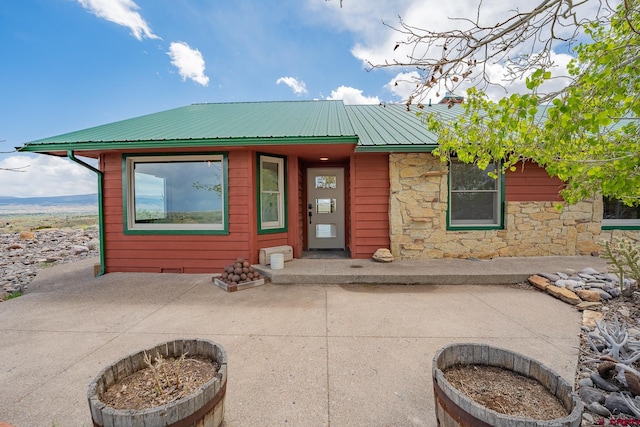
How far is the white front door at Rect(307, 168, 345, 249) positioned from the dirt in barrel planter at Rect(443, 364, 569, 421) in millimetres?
5459

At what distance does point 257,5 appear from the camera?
4.89 metres

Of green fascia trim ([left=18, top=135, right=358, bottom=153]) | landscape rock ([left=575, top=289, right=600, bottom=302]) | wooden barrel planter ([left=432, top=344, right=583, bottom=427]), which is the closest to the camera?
wooden barrel planter ([left=432, top=344, right=583, bottom=427])

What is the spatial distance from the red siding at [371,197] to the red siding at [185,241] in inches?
81.3

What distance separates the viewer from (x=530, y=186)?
221 inches

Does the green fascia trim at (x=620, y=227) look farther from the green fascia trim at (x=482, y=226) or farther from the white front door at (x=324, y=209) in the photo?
the white front door at (x=324, y=209)

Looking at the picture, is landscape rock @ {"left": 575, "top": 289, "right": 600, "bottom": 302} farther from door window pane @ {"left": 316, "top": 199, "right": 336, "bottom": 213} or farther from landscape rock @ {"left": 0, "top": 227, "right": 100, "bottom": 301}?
landscape rock @ {"left": 0, "top": 227, "right": 100, "bottom": 301}

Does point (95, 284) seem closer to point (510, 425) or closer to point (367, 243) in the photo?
point (367, 243)

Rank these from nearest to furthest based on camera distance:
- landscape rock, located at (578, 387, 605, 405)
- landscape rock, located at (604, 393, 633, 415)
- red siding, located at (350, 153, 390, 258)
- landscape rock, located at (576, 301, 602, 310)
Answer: landscape rock, located at (604, 393, 633, 415)
landscape rock, located at (578, 387, 605, 405)
landscape rock, located at (576, 301, 602, 310)
red siding, located at (350, 153, 390, 258)

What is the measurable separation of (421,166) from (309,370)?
14.6 ft

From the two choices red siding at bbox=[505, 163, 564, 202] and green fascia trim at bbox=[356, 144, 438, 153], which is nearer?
green fascia trim at bbox=[356, 144, 438, 153]

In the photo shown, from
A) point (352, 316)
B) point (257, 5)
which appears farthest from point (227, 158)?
point (352, 316)

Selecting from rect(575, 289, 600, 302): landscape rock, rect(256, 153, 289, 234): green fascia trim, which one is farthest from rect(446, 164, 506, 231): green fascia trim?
rect(256, 153, 289, 234): green fascia trim

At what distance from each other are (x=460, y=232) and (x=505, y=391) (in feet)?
15.0

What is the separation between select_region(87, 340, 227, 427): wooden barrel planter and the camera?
1138 millimetres
